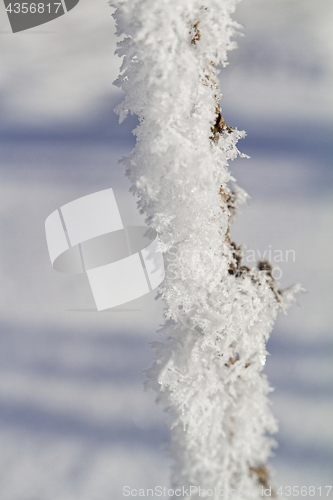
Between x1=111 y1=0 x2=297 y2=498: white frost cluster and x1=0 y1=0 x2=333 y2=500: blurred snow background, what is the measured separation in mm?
104

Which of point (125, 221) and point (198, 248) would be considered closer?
point (198, 248)

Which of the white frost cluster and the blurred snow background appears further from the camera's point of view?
the blurred snow background

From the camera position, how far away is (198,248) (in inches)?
16.8

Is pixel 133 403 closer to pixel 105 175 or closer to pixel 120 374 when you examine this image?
pixel 120 374

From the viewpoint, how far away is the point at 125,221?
0.55 meters

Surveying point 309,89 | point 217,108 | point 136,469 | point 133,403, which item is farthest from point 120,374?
point 309,89

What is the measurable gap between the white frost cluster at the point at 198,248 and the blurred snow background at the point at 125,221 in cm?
10

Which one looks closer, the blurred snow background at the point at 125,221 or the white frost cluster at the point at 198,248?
the white frost cluster at the point at 198,248

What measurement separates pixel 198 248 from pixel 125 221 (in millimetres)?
161

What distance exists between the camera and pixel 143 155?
0.42m

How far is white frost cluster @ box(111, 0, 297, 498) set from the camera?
0.40 m

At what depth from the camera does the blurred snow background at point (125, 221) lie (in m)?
0.55

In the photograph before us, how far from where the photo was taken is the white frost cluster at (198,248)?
0.40 meters

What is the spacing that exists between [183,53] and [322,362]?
467 mm
